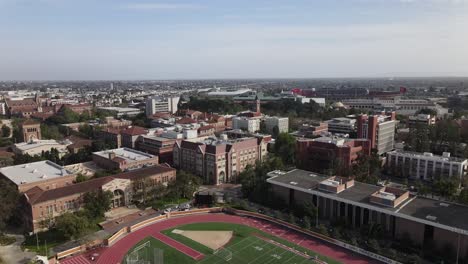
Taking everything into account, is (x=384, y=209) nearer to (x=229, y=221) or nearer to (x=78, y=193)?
(x=229, y=221)

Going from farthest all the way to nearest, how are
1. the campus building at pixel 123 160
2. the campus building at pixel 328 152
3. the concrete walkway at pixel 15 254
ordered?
A: the campus building at pixel 328 152 → the campus building at pixel 123 160 → the concrete walkway at pixel 15 254

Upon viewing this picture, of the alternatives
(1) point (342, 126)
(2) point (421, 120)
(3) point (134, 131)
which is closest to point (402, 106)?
(2) point (421, 120)

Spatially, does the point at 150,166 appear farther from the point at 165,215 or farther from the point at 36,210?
the point at 36,210

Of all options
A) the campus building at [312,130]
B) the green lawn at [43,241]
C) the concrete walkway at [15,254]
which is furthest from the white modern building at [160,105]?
the concrete walkway at [15,254]

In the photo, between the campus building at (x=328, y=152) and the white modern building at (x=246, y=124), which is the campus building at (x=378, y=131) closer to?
the campus building at (x=328, y=152)

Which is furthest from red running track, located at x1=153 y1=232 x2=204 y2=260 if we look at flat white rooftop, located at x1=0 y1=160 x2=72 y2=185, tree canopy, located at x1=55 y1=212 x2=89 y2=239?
flat white rooftop, located at x1=0 y1=160 x2=72 y2=185

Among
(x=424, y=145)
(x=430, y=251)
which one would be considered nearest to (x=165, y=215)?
(x=430, y=251)

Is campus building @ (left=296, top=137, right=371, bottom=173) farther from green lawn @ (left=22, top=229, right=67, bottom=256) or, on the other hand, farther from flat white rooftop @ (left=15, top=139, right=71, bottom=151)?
flat white rooftop @ (left=15, top=139, right=71, bottom=151)
